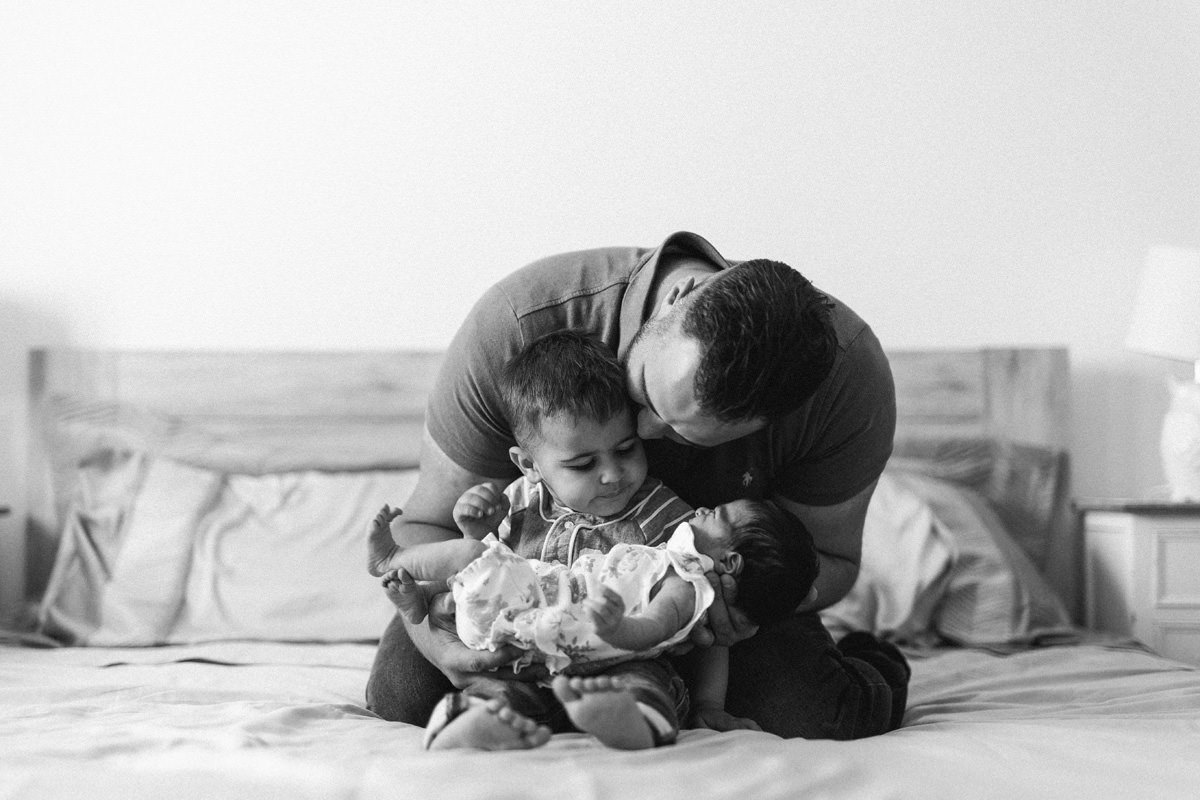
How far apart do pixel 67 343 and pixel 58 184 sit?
0.41 m

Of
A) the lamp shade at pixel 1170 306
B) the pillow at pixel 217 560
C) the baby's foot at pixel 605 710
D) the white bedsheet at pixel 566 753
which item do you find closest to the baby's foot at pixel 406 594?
the white bedsheet at pixel 566 753

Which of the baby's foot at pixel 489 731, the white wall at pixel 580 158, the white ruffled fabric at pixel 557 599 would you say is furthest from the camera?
the white wall at pixel 580 158

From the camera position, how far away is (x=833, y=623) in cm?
223

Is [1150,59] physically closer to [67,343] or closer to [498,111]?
[498,111]

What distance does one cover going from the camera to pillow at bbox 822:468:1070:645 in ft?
7.35

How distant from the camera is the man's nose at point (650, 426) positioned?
129cm

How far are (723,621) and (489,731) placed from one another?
35 cm

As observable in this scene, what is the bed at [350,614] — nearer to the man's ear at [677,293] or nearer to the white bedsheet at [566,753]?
the white bedsheet at [566,753]

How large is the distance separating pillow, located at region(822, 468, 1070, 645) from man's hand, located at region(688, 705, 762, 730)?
87 cm

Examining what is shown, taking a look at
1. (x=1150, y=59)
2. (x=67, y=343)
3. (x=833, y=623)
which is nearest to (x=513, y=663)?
(x=833, y=623)

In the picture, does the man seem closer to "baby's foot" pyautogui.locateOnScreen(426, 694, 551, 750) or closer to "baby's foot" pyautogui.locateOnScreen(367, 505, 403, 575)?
"baby's foot" pyautogui.locateOnScreen(367, 505, 403, 575)

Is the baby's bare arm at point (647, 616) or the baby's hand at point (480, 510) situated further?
the baby's hand at point (480, 510)

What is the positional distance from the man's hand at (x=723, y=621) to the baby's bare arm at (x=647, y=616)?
0.04 m

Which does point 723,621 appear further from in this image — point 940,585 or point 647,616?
point 940,585
